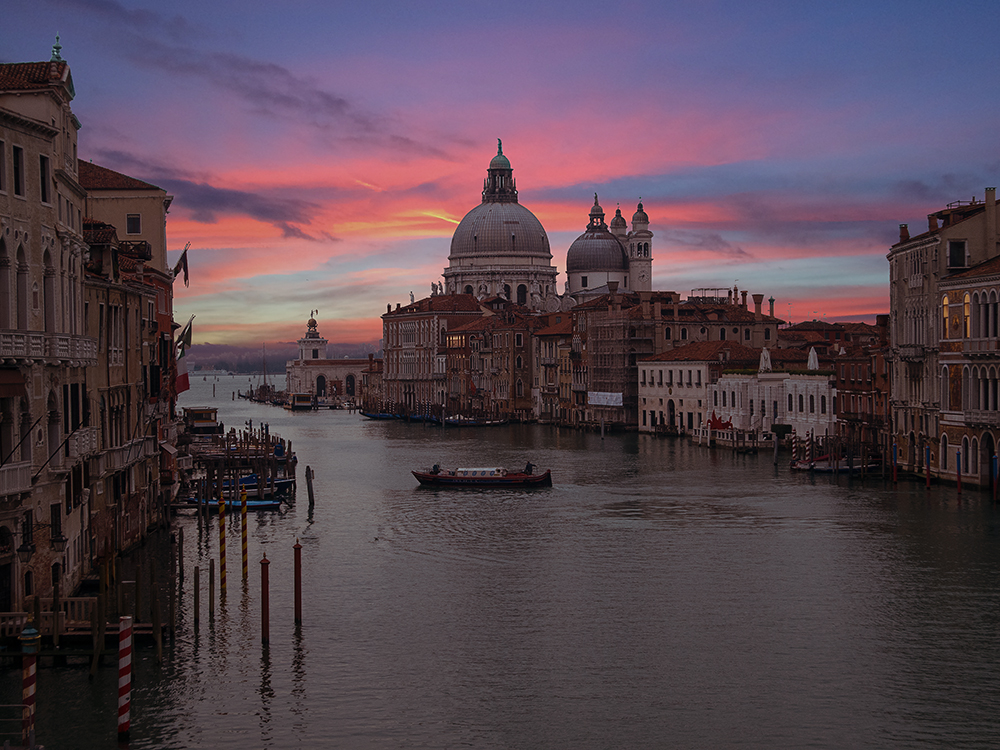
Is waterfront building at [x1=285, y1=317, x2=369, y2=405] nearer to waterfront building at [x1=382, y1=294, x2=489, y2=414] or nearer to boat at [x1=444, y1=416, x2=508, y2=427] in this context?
waterfront building at [x1=382, y1=294, x2=489, y2=414]

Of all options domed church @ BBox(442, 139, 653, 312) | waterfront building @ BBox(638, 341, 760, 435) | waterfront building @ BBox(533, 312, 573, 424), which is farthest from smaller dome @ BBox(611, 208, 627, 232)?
waterfront building @ BBox(638, 341, 760, 435)

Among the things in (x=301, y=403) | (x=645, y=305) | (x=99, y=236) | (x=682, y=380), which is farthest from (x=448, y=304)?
(x=99, y=236)

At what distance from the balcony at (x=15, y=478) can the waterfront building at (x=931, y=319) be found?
26.4 metres

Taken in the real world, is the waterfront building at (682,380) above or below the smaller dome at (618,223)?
below

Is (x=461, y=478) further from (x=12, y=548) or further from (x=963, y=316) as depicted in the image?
(x=12, y=548)

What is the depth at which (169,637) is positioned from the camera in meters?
19.9

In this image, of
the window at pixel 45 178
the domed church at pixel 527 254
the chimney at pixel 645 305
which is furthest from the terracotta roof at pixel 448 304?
the window at pixel 45 178

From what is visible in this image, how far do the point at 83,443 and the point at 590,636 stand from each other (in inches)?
336

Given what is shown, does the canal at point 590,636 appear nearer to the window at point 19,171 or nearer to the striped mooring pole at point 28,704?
the striped mooring pole at point 28,704

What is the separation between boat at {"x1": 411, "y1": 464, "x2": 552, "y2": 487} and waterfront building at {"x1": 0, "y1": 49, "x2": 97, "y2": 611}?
24.3 meters

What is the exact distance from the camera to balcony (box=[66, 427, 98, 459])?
1988 centimetres

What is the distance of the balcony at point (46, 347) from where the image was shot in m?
16.7

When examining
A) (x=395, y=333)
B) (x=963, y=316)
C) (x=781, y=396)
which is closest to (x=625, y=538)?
(x=963, y=316)

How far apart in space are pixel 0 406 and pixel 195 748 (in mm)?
4986
